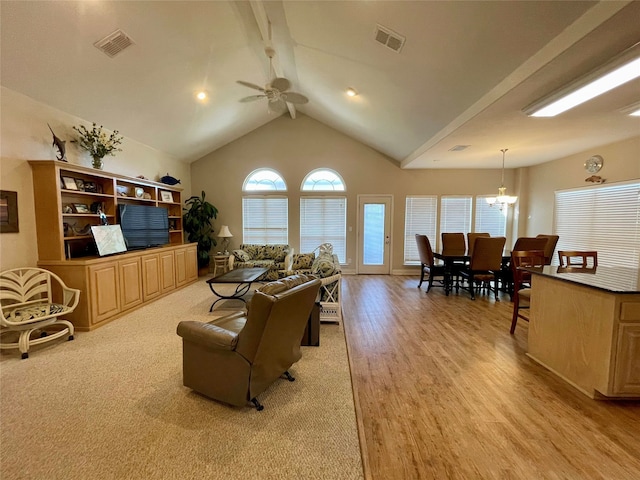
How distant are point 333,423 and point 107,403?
1.76 metres

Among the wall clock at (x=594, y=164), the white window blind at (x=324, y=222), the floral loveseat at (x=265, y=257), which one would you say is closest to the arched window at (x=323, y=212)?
the white window blind at (x=324, y=222)

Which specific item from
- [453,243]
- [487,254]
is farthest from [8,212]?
[453,243]

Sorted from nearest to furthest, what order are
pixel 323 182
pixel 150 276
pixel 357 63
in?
pixel 357 63 < pixel 150 276 < pixel 323 182

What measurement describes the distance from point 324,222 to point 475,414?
5.45 metres

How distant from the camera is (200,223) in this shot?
6.52 m

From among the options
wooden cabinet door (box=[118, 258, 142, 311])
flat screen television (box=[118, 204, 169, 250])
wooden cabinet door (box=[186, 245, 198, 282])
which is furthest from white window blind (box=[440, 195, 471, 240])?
wooden cabinet door (box=[118, 258, 142, 311])

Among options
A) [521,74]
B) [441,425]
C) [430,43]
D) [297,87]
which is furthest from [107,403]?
[297,87]

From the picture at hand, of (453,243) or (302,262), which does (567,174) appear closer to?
(453,243)

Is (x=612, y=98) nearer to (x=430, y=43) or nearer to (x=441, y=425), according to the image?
(x=430, y=43)

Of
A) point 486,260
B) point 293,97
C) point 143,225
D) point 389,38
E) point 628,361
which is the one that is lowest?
point 628,361

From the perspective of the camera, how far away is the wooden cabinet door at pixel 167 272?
491 cm

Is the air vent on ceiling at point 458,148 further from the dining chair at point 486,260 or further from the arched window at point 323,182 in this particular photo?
the arched window at point 323,182

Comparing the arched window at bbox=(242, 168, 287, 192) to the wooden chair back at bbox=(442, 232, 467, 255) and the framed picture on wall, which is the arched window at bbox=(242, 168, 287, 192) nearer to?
the wooden chair back at bbox=(442, 232, 467, 255)

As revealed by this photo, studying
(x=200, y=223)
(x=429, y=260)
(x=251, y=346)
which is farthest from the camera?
(x=200, y=223)
